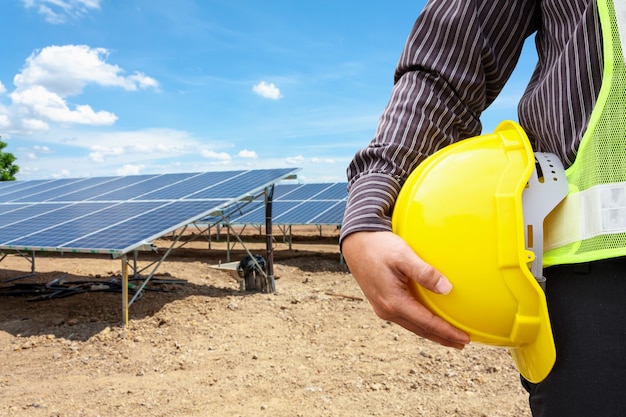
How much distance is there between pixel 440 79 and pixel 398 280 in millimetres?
553

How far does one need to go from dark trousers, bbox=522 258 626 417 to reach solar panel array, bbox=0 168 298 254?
219 inches

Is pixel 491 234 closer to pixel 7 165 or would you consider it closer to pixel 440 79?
pixel 440 79

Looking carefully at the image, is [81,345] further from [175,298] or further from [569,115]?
[569,115]

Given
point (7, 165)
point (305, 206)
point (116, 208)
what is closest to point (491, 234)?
point (116, 208)

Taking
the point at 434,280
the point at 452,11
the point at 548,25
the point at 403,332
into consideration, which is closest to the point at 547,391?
the point at 434,280

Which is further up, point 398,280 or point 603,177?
point 603,177

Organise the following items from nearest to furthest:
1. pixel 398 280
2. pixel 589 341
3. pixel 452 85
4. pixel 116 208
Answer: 1. pixel 589 341
2. pixel 398 280
3. pixel 452 85
4. pixel 116 208

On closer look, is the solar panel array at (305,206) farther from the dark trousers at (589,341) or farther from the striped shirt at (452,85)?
the dark trousers at (589,341)

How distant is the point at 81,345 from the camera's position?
5.72 m

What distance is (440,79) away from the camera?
1.33 metres

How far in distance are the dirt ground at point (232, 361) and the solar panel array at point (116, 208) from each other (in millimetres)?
1007

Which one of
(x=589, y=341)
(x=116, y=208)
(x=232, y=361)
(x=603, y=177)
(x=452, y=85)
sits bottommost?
(x=232, y=361)

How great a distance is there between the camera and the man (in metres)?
0.91

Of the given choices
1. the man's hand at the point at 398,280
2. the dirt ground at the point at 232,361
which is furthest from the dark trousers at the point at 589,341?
the dirt ground at the point at 232,361
